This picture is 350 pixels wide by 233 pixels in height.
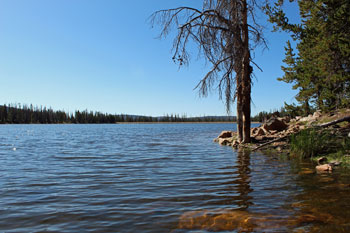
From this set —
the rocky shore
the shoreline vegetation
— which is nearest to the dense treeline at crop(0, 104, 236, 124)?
the shoreline vegetation

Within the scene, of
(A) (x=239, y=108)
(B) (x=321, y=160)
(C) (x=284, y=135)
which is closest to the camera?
(B) (x=321, y=160)

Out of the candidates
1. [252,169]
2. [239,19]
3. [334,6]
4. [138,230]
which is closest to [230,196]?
[138,230]

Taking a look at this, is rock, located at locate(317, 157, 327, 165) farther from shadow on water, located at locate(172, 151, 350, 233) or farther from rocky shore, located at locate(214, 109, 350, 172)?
shadow on water, located at locate(172, 151, 350, 233)

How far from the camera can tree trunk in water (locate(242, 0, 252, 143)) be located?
1336 cm

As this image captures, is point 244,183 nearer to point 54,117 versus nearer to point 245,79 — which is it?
point 245,79

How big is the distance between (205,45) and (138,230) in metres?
9.22

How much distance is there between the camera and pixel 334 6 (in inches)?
456

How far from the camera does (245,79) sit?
14.0m

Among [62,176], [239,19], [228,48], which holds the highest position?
[239,19]

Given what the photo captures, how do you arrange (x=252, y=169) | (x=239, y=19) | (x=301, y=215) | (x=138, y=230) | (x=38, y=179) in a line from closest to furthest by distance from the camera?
(x=138, y=230) < (x=301, y=215) < (x=38, y=179) < (x=252, y=169) < (x=239, y=19)

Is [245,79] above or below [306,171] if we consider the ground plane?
above

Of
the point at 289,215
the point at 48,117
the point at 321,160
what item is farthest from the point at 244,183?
the point at 48,117

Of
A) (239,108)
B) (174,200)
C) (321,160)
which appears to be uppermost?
(239,108)

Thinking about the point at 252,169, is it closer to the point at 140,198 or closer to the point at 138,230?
the point at 140,198
